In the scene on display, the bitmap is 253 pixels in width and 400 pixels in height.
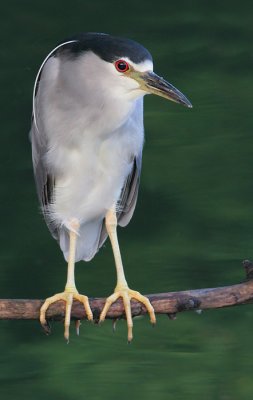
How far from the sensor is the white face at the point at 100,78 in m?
2.22

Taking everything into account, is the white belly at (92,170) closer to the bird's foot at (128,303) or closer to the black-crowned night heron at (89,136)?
the black-crowned night heron at (89,136)

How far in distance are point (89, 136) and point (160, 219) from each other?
1.54 metres

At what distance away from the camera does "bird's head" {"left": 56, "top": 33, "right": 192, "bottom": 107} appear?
2.21 metres

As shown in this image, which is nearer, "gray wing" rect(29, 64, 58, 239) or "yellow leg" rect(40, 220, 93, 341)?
"yellow leg" rect(40, 220, 93, 341)

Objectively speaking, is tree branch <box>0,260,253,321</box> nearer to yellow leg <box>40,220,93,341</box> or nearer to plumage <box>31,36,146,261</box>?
yellow leg <box>40,220,93,341</box>

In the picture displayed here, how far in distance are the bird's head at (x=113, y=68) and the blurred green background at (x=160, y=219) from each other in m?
1.46

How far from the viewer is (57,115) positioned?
2.42 m

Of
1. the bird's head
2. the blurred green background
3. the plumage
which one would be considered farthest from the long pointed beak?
the blurred green background

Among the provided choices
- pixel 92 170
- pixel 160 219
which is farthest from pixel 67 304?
pixel 160 219

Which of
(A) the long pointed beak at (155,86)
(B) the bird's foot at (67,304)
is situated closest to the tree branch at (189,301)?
(B) the bird's foot at (67,304)

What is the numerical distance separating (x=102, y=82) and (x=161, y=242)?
64.5 inches

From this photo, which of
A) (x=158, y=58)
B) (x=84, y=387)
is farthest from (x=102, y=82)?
(x=158, y=58)

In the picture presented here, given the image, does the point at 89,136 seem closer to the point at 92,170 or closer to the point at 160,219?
the point at 92,170

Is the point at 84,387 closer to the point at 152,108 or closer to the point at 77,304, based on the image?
the point at 152,108
